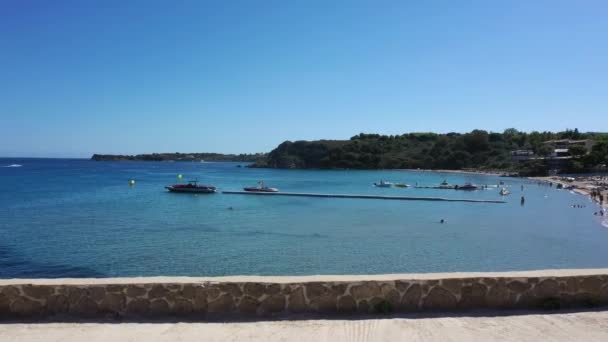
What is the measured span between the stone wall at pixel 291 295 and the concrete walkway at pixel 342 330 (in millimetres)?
336

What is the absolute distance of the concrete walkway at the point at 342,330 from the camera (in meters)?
6.35

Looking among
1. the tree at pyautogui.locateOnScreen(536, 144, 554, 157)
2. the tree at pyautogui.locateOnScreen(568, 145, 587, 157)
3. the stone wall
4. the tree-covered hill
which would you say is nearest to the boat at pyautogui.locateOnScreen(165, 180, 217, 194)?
the stone wall

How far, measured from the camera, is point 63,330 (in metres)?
6.52

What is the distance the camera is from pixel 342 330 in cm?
664

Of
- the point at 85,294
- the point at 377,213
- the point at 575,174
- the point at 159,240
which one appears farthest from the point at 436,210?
the point at 575,174

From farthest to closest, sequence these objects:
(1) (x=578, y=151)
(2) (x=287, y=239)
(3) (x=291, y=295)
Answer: (1) (x=578, y=151) < (2) (x=287, y=239) < (3) (x=291, y=295)

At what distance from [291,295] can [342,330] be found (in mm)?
1027

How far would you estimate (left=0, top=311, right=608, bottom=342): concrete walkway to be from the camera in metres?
6.35

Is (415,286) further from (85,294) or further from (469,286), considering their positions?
(85,294)

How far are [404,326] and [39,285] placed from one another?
5.75 m

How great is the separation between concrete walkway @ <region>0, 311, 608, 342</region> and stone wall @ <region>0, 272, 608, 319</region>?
34 cm

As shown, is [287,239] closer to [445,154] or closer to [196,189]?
[196,189]

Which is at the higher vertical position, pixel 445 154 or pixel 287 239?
pixel 445 154

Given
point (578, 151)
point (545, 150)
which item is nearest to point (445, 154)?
point (545, 150)
